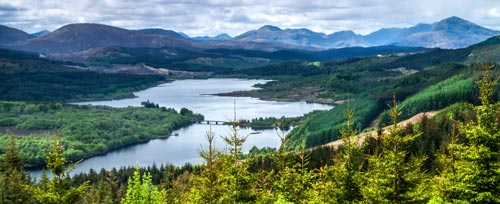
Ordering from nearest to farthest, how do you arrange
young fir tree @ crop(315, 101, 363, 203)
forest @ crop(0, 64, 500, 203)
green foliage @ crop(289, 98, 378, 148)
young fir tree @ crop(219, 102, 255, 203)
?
forest @ crop(0, 64, 500, 203) → young fir tree @ crop(315, 101, 363, 203) → young fir tree @ crop(219, 102, 255, 203) → green foliage @ crop(289, 98, 378, 148)

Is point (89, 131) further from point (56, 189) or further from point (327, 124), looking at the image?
point (56, 189)

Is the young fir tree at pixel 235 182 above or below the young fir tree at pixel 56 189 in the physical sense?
below

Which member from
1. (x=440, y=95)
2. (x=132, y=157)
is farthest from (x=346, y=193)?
(x=440, y=95)

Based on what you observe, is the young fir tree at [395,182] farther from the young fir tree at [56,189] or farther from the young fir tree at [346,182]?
the young fir tree at [56,189]

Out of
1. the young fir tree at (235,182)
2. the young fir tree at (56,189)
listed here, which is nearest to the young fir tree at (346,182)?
the young fir tree at (235,182)

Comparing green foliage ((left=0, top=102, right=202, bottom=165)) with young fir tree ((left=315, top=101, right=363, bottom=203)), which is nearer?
young fir tree ((left=315, top=101, right=363, bottom=203))

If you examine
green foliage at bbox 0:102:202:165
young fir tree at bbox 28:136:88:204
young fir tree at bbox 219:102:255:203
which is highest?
young fir tree at bbox 28:136:88:204

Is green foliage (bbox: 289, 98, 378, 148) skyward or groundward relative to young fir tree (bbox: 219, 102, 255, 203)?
groundward

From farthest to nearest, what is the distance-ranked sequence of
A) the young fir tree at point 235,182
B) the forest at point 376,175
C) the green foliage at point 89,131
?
the green foliage at point 89,131, the young fir tree at point 235,182, the forest at point 376,175

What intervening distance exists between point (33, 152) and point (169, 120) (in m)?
60.1

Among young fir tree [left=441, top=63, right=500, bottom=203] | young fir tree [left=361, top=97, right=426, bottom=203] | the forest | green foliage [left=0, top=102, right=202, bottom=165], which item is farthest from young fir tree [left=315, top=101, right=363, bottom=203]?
green foliage [left=0, top=102, right=202, bottom=165]

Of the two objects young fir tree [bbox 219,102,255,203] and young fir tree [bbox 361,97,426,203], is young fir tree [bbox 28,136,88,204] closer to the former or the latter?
young fir tree [bbox 219,102,255,203]

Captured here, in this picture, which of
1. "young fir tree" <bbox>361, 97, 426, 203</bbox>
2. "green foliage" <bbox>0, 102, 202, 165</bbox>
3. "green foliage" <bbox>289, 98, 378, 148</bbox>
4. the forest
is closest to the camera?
the forest

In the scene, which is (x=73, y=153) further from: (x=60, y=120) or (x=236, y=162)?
(x=236, y=162)
